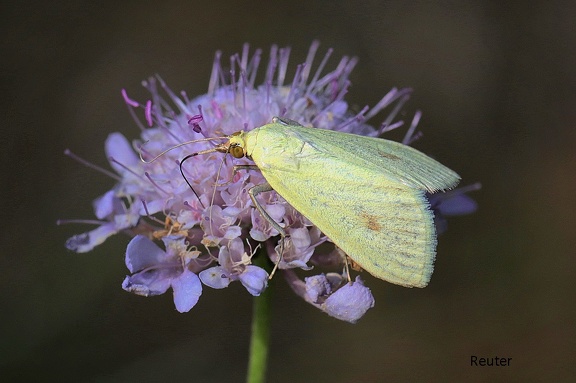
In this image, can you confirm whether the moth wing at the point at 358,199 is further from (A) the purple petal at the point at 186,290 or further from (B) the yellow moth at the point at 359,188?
(A) the purple petal at the point at 186,290

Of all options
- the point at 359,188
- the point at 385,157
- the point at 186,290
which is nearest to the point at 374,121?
the point at 385,157

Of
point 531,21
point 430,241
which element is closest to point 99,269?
point 430,241

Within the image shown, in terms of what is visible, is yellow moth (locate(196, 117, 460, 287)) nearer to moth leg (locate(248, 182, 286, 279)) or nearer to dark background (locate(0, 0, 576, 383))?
moth leg (locate(248, 182, 286, 279))

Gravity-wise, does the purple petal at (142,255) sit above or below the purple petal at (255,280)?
above

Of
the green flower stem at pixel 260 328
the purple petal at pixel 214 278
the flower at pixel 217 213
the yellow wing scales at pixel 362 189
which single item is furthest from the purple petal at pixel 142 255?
the yellow wing scales at pixel 362 189

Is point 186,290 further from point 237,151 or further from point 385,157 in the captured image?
point 385,157
